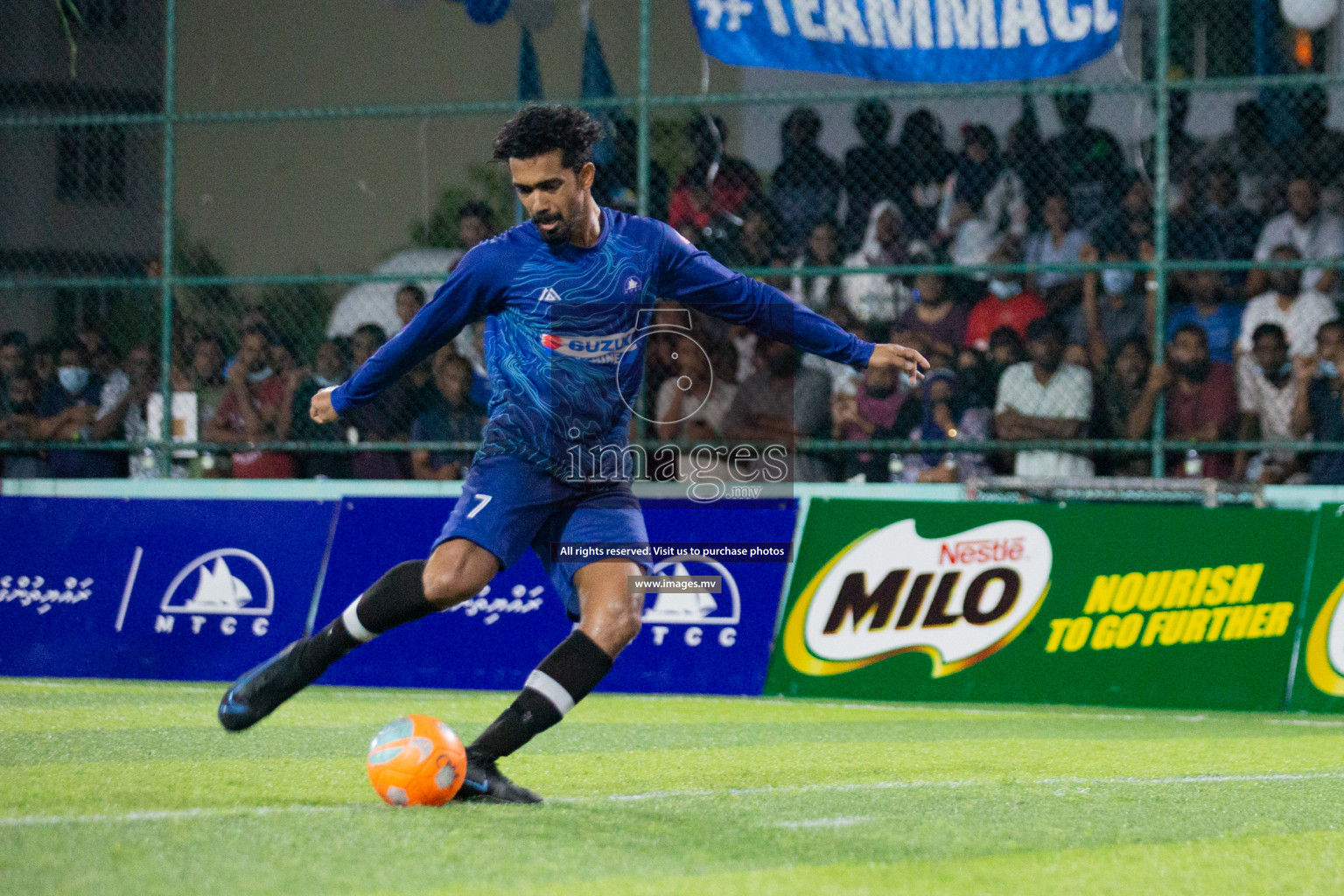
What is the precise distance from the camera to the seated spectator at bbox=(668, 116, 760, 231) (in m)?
11.8

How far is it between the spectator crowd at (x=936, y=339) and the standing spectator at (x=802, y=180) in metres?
0.02

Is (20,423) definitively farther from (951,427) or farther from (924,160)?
(924,160)

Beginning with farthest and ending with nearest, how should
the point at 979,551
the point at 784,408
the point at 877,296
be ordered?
1. the point at 877,296
2. the point at 784,408
3. the point at 979,551

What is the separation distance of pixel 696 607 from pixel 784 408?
1.69m

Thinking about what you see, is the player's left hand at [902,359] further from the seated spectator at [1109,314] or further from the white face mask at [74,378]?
the white face mask at [74,378]

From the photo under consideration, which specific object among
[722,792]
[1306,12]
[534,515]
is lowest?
[722,792]

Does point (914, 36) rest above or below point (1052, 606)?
above

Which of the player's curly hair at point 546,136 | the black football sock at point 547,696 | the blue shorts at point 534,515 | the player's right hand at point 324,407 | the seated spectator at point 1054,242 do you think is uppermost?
the seated spectator at point 1054,242

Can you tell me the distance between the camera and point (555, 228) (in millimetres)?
5160

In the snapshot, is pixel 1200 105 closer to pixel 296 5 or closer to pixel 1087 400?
pixel 1087 400

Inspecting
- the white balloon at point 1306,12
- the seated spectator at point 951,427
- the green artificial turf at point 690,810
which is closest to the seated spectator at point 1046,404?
the seated spectator at point 951,427

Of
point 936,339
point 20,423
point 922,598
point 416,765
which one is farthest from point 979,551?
point 20,423

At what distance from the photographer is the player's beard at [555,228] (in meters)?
5.15

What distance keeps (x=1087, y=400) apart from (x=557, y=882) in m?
7.26
